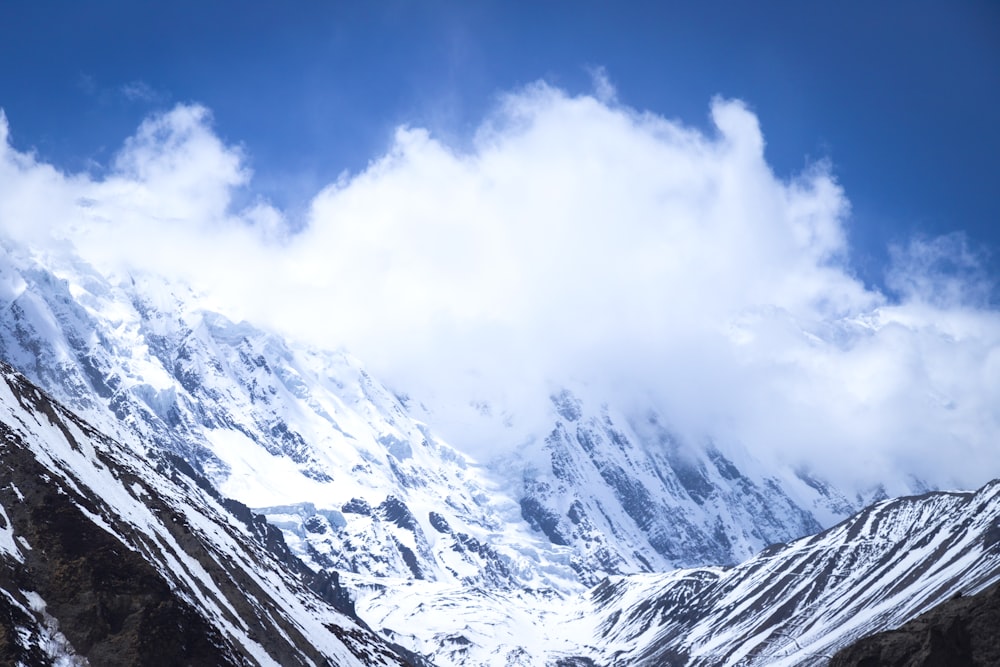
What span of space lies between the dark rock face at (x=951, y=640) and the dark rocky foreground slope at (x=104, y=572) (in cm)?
7129

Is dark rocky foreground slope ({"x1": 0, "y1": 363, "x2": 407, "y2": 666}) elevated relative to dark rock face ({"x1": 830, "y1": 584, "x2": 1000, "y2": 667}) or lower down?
lower down

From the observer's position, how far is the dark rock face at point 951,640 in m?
41.2

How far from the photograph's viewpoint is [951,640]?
4169 cm

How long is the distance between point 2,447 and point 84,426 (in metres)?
64.1

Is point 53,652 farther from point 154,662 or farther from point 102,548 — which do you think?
point 102,548

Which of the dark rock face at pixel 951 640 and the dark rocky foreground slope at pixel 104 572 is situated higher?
the dark rock face at pixel 951 640

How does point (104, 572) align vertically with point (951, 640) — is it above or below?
below

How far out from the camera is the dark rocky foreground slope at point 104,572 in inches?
4090

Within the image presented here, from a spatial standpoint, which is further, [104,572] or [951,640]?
[104,572]

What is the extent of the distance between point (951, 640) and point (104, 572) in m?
90.9

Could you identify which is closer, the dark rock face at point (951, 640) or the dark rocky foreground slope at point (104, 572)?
the dark rock face at point (951, 640)

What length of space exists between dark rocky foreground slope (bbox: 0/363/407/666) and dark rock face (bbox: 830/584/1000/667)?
71.3 metres

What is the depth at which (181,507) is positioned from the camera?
7717 inches

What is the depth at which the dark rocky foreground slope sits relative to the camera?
10388 cm
